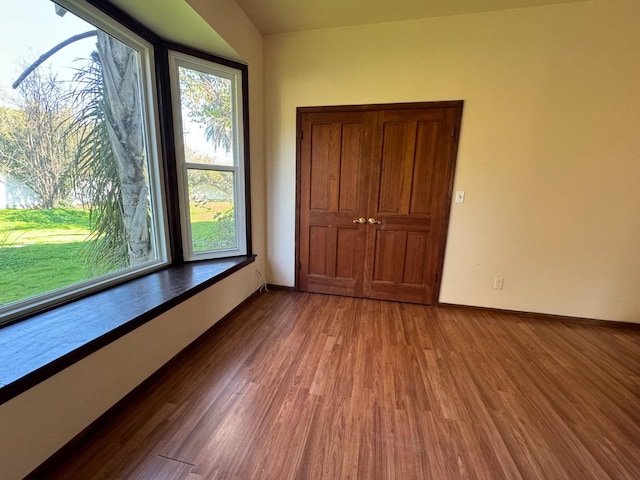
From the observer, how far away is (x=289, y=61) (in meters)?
2.72

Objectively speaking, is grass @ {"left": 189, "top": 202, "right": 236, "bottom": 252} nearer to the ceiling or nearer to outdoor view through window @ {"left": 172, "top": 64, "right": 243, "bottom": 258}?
outdoor view through window @ {"left": 172, "top": 64, "right": 243, "bottom": 258}

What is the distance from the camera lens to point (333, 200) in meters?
2.88

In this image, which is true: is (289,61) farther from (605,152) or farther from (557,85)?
(605,152)

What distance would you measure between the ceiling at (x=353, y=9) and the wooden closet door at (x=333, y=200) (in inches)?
31.0

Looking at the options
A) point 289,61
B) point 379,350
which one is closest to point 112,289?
point 379,350

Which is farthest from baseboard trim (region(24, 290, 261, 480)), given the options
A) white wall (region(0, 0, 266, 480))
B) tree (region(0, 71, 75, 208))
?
tree (region(0, 71, 75, 208))

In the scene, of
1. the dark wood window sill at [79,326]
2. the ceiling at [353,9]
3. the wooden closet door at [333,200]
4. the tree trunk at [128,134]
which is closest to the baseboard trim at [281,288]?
the wooden closet door at [333,200]

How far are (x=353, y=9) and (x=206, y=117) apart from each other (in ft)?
5.19

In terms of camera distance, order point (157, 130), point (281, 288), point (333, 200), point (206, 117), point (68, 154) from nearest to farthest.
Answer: point (68, 154) → point (157, 130) → point (206, 117) → point (333, 200) → point (281, 288)

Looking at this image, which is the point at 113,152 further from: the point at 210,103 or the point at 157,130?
the point at 210,103

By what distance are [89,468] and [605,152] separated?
13.3 feet

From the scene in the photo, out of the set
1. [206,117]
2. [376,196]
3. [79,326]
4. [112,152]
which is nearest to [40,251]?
[79,326]

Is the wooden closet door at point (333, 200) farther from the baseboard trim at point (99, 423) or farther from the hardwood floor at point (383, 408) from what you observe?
the baseboard trim at point (99, 423)

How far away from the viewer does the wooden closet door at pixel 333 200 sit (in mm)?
2727
